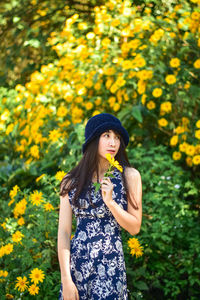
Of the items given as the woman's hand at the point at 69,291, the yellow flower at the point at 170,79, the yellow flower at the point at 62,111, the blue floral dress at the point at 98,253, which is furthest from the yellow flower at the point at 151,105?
the woman's hand at the point at 69,291

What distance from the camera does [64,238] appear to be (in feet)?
5.81

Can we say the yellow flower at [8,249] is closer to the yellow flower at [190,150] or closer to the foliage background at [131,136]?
the foliage background at [131,136]

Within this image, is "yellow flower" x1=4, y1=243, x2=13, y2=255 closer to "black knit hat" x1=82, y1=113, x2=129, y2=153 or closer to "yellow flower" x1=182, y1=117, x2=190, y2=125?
"black knit hat" x1=82, y1=113, x2=129, y2=153

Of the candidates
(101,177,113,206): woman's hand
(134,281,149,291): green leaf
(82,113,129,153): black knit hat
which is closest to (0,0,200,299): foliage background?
(134,281,149,291): green leaf

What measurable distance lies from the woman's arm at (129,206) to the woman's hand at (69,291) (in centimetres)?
31

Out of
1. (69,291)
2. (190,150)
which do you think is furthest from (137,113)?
(69,291)

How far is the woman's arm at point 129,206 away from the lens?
1595 millimetres

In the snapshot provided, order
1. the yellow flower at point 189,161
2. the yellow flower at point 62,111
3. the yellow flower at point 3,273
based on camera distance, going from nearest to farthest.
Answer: the yellow flower at point 3,273 → the yellow flower at point 189,161 → the yellow flower at point 62,111

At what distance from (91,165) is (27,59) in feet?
13.9

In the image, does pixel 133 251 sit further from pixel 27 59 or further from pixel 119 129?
pixel 27 59

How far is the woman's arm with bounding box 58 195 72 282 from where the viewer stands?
1.69m

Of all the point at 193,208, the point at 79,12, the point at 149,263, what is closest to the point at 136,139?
the point at 193,208

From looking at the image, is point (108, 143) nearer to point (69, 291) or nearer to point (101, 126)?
point (101, 126)

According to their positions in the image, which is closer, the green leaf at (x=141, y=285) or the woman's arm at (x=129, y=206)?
the woman's arm at (x=129, y=206)
